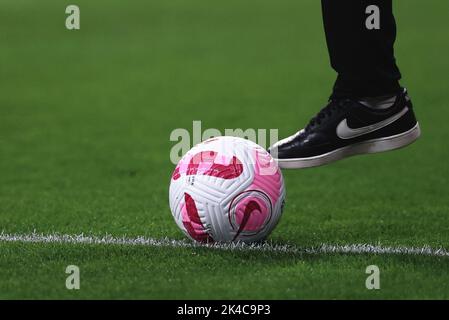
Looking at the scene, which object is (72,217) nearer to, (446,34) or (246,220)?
(246,220)

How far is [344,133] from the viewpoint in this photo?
19.3 feet

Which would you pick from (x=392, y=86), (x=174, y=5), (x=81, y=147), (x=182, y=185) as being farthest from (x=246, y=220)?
(x=174, y=5)

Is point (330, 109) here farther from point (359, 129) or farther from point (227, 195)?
point (227, 195)

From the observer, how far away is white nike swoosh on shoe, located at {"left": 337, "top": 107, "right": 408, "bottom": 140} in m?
5.86

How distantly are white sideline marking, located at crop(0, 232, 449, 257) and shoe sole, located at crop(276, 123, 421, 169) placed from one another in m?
0.56

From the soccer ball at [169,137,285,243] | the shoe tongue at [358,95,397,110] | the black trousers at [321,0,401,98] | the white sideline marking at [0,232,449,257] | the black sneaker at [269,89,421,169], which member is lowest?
the white sideline marking at [0,232,449,257]

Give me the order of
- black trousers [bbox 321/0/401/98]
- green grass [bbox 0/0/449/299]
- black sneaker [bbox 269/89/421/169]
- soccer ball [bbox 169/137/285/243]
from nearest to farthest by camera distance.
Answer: green grass [bbox 0/0/449/299] → soccer ball [bbox 169/137/285/243] → black trousers [bbox 321/0/401/98] → black sneaker [bbox 269/89/421/169]

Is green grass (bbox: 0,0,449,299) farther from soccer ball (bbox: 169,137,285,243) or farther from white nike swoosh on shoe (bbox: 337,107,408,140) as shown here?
white nike swoosh on shoe (bbox: 337,107,408,140)

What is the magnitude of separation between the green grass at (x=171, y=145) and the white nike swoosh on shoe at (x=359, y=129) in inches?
24.5

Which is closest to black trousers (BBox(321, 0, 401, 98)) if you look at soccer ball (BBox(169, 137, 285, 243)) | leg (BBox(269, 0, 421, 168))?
leg (BBox(269, 0, 421, 168))

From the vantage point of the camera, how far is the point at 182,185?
5426mm

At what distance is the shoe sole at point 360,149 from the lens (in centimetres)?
585

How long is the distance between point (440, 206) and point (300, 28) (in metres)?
12.8

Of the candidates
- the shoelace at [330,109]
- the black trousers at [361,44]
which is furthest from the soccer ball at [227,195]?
the black trousers at [361,44]
